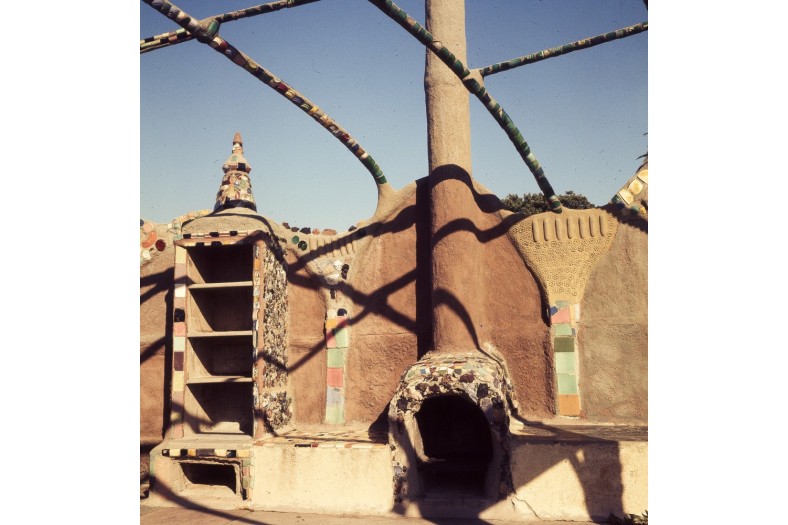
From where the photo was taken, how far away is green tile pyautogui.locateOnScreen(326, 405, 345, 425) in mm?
8727

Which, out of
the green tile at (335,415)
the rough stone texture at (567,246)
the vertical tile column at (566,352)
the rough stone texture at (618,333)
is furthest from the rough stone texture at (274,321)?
the rough stone texture at (618,333)

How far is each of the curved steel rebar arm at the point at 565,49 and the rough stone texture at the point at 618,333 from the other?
2.16 meters

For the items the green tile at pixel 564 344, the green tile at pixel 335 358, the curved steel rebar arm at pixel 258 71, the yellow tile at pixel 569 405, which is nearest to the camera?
the curved steel rebar arm at pixel 258 71

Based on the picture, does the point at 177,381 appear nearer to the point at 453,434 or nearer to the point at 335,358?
the point at 335,358

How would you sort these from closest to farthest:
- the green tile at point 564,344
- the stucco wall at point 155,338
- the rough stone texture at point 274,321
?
the green tile at point 564,344, the rough stone texture at point 274,321, the stucco wall at point 155,338

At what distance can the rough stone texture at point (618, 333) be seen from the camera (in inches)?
309

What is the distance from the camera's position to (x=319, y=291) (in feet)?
30.1

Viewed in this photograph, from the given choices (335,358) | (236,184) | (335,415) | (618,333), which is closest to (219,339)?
(335,358)

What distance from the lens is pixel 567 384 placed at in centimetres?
801

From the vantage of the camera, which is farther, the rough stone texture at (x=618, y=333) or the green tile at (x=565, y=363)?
the green tile at (x=565, y=363)

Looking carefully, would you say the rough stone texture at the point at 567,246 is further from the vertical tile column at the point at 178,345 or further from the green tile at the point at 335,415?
the vertical tile column at the point at 178,345

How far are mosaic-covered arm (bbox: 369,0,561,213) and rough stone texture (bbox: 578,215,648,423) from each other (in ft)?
3.12

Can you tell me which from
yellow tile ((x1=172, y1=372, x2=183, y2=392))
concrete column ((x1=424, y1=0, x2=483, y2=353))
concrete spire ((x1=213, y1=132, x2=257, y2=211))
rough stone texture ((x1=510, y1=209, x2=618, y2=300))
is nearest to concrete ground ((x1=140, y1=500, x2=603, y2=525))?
yellow tile ((x1=172, y1=372, x2=183, y2=392))

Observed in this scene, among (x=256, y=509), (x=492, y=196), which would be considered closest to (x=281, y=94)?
(x=492, y=196)
